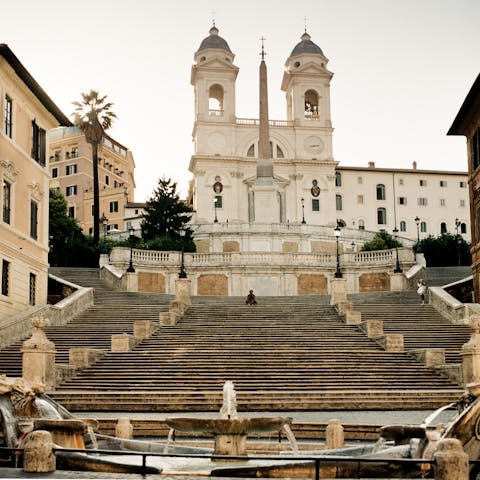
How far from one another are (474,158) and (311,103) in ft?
218

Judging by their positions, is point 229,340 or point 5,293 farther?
point 5,293

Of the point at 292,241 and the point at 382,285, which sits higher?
the point at 292,241

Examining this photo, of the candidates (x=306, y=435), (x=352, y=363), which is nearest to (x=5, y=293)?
(x=352, y=363)

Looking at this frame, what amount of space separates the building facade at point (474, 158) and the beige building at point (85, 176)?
220ft

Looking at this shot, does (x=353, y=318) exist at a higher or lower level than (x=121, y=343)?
higher

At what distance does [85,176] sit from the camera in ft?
378

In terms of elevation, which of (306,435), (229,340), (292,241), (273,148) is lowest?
(306,435)

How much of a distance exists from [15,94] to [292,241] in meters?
38.8

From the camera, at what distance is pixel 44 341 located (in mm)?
23578

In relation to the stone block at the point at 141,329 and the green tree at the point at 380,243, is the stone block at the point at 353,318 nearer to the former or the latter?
the stone block at the point at 141,329

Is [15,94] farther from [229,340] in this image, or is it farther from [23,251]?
[229,340]

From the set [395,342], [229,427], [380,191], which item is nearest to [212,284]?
[395,342]

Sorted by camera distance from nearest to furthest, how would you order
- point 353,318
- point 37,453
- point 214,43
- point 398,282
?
1. point 37,453
2. point 353,318
3. point 398,282
4. point 214,43

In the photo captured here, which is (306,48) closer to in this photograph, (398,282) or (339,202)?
(339,202)
